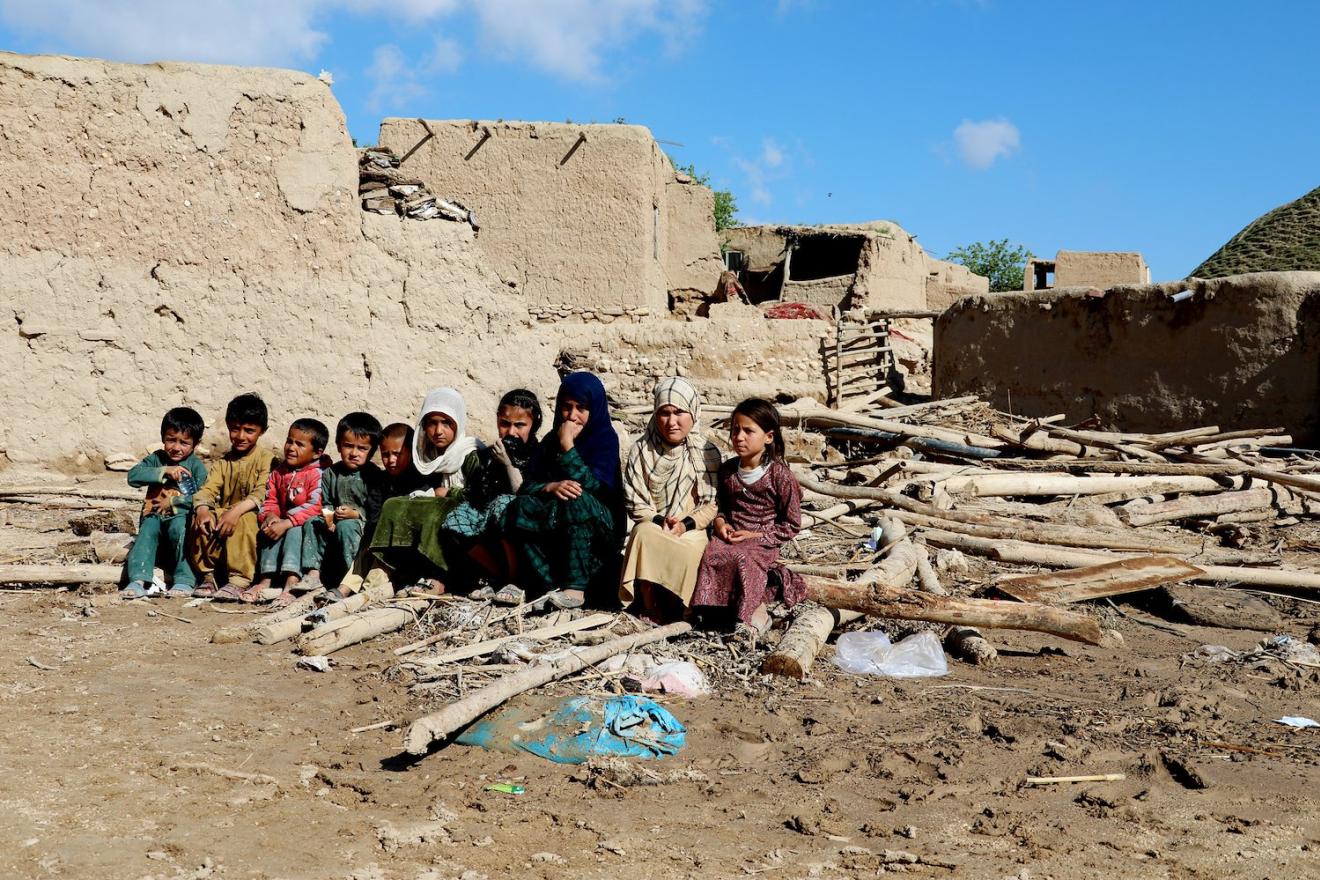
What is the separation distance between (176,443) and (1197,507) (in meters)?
6.26

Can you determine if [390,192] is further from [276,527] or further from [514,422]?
[276,527]

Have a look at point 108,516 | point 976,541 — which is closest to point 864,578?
point 976,541

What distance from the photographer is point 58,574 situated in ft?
16.7

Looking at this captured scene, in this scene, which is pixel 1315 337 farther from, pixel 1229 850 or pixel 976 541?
pixel 1229 850

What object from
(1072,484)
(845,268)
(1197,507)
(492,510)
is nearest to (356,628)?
(492,510)

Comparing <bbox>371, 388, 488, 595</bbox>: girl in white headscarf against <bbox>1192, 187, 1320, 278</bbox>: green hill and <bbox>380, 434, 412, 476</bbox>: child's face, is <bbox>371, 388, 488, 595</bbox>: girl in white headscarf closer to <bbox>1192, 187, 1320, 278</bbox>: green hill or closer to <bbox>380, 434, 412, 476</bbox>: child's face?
<bbox>380, 434, 412, 476</bbox>: child's face

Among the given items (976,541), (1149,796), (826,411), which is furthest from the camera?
(826,411)

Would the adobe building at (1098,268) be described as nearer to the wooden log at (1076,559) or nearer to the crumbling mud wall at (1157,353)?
the crumbling mud wall at (1157,353)

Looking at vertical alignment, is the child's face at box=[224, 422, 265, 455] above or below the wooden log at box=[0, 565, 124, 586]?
above

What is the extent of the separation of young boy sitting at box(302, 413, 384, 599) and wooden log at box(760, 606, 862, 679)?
2.20 m

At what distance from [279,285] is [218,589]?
2.94 metres

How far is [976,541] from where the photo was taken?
5980 millimetres

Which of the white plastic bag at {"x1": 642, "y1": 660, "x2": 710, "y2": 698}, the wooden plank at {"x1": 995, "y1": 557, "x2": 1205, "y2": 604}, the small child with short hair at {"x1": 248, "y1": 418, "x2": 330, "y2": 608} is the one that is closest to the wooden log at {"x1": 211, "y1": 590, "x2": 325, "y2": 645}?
the small child with short hair at {"x1": 248, "y1": 418, "x2": 330, "y2": 608}

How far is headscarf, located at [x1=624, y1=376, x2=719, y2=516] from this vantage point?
482 centimetres
